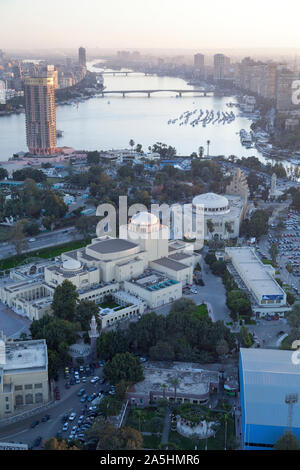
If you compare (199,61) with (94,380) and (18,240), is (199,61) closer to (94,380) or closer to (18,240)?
(18,240)

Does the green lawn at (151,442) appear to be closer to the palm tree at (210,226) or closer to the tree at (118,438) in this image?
the tree at (118,438)

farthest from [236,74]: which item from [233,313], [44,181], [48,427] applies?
[48,427]

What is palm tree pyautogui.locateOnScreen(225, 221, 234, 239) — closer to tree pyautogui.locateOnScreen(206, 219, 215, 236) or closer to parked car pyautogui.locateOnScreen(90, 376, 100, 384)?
tree pyautogui.locateOnScreen(206, 219, 215, 236)

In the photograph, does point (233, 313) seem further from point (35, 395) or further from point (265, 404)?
point (35, 395)

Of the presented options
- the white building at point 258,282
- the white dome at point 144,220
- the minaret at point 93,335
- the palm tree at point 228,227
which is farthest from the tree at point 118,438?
the palm tree at point 228,227

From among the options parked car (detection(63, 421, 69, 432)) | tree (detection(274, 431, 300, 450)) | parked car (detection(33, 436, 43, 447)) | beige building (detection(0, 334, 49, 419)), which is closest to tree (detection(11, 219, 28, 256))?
beige building (detection(0, 334, 49, 419))

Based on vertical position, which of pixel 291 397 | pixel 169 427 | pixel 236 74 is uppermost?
pixel 236 74
